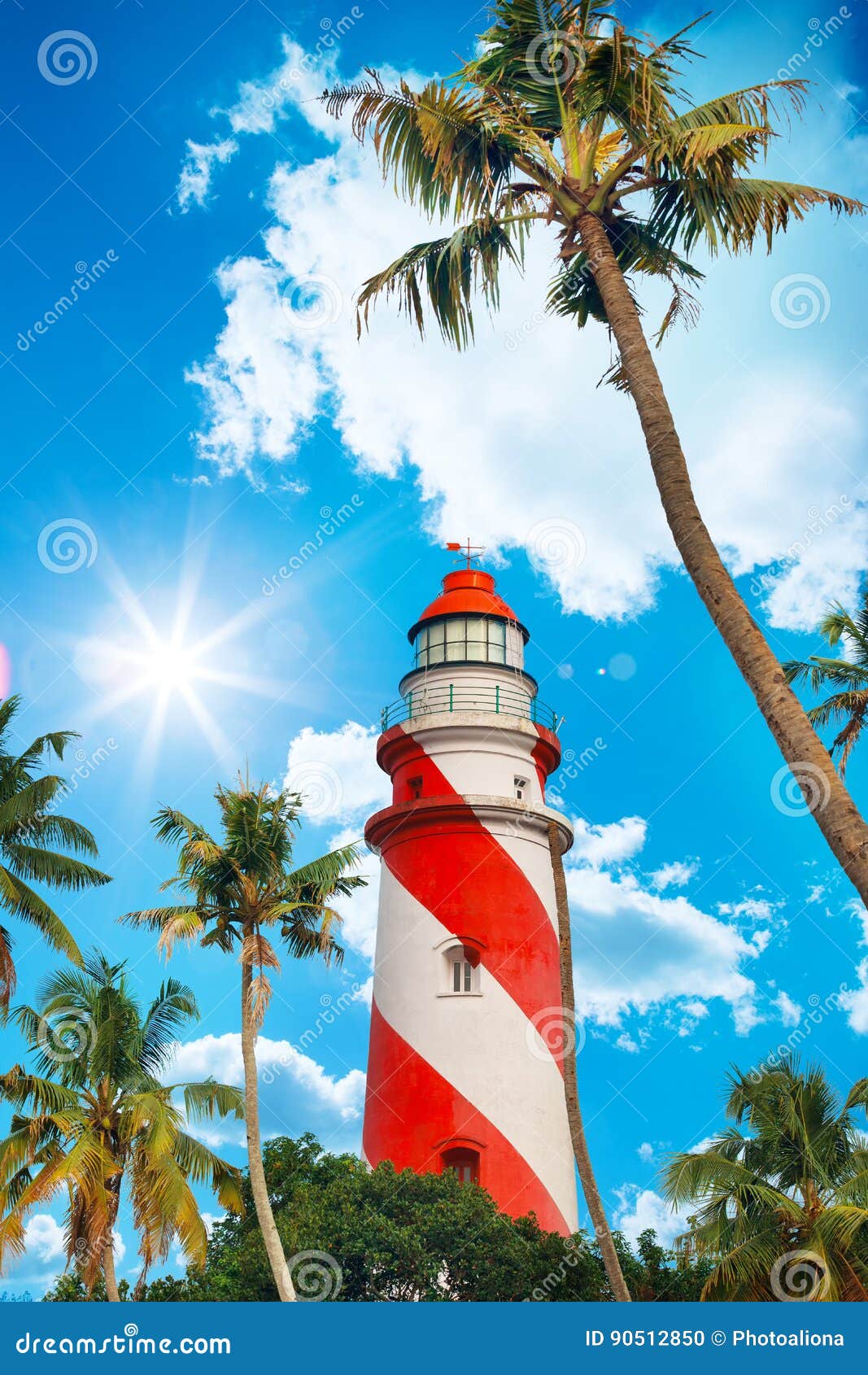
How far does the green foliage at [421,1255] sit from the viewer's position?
2009cm

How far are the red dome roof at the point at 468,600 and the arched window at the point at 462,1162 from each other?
40.7 feet

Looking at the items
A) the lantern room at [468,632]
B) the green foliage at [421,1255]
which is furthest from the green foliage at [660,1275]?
the lantern room at [468,632]

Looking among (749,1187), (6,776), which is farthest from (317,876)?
(749,1187)

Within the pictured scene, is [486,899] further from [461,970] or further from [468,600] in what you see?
[468,600]

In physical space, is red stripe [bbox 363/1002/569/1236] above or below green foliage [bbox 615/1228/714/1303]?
above

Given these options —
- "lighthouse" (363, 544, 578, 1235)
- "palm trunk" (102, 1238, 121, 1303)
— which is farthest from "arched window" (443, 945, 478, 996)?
"palm trunk" (102, 1238, 121, 1303)

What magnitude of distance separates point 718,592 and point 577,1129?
12725 millimetres

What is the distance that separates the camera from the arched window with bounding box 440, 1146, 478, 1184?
25.2m

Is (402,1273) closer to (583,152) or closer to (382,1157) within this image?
(382,1157)

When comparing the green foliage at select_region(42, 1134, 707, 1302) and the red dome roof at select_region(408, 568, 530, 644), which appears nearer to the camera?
the green foliage at select_region(42, 1134, 707, 1302)

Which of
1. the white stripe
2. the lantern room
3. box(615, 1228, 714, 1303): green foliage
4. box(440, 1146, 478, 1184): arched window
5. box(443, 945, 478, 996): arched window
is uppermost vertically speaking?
the lantern room

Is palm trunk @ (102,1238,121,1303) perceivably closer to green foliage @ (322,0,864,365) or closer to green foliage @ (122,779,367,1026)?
green foliage @ (122,779,367,1026)

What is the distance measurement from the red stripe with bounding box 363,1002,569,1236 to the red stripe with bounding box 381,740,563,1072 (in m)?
2.44

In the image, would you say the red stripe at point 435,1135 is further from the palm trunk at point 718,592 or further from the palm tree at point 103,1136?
the palm trunk at point 718,592
